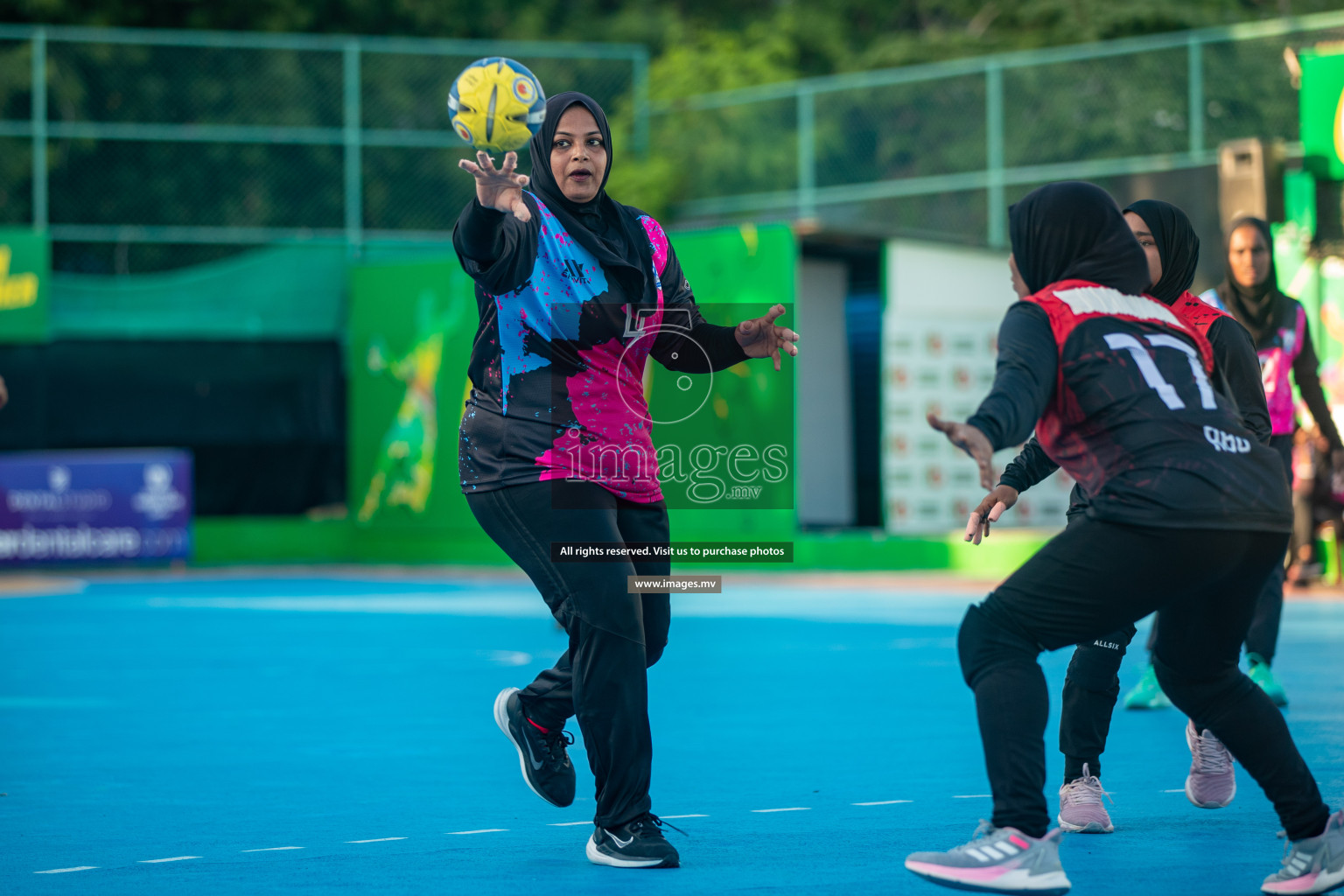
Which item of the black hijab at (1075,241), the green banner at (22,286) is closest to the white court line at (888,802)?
the black hijab at (1075,241)

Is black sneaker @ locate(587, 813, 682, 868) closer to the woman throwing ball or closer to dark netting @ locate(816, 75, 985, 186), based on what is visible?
the woman throwing ball

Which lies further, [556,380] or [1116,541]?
[556,380]

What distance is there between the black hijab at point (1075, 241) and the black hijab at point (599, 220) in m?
1.15

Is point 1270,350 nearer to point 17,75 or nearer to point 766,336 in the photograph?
point 766,336

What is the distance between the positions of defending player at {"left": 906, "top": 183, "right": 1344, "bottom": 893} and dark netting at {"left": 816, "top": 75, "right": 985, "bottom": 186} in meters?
17.3

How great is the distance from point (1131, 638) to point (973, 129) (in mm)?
16607

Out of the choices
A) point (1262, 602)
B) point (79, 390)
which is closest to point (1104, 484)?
point (1262, 602)

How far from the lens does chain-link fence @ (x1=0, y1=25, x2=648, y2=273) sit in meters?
22.6

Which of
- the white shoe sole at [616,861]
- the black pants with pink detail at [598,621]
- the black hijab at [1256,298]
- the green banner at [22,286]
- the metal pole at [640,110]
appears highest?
the metal pole at [640,110]

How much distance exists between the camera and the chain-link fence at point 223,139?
2258 cm

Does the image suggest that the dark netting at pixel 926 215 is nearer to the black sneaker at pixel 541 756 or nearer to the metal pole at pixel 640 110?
the metal pole at pixel 640 110

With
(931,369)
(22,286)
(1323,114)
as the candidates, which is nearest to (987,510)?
(1323,114)

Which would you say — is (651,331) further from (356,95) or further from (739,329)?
(356,95)

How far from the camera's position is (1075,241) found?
14.0 feet
